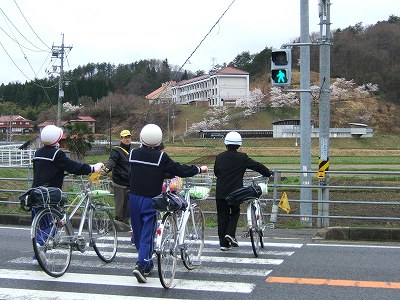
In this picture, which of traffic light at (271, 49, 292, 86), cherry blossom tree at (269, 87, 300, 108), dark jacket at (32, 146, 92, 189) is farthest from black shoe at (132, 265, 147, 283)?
cherry blossom tree at (269, 87, 300, 108)

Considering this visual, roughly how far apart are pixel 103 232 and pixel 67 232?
2.71ft

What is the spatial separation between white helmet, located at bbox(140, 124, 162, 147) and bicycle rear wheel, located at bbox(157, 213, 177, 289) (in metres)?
0.91

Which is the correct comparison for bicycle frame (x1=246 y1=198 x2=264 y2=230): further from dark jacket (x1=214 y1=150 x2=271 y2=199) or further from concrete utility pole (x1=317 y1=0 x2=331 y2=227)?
concrete utility pole (x1=317 y1=0 x2=331 y2=227)

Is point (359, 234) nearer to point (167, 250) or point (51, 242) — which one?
point (167, 250)

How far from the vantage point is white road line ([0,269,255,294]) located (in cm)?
581

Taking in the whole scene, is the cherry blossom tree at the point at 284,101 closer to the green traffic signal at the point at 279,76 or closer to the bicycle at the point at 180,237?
the green traffic signal at the point at 279,76

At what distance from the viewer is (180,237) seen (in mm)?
6008

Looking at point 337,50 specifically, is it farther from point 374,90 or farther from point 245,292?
point 245,292

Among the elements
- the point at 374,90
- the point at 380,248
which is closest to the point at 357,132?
the point at 374,90

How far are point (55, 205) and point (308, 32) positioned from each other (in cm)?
744

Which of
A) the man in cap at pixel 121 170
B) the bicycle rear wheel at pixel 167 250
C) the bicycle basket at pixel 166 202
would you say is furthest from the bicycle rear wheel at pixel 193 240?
the man in cap at pixel 121 170

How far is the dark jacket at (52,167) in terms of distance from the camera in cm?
663

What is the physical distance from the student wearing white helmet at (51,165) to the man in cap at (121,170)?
1899 mm

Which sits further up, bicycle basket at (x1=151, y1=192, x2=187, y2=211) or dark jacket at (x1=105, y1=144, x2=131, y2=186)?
dark jacket at (x1=105, y1=144, x2=131, y2=186)
